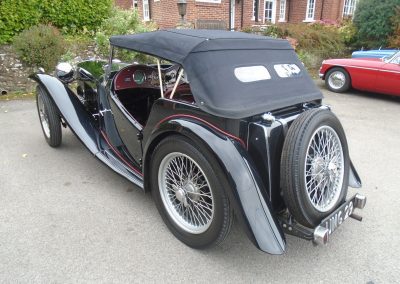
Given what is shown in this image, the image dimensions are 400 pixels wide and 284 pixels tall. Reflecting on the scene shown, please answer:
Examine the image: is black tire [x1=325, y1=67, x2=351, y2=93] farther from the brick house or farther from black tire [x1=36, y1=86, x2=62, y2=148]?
black tire [x1=36, y1=86, x2=62, y2=148]

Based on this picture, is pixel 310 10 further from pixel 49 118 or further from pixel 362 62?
pixel 49 118

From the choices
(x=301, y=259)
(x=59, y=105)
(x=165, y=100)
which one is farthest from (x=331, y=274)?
(x=59, y=105)

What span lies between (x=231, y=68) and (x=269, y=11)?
15616 millimetres

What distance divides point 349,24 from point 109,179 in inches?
497

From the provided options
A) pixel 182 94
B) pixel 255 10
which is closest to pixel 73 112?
pixel 182 94

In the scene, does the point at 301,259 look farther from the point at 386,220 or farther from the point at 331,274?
the point at 386,220

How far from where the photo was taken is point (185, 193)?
264 cm

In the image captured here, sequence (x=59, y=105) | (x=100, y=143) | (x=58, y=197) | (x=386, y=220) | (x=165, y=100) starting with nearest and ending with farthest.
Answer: (x=165, y=100), (x=386, y=220), (x=58, y=197), (x=100, y=143), (x=59, y=105)

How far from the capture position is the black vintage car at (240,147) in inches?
87.0

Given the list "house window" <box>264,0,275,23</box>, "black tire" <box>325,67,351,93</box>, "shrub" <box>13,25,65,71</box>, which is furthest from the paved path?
"house window" <box>264,0,275,23</box>

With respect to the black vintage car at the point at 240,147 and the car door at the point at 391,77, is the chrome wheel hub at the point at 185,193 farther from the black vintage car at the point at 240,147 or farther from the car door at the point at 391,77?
the car door at the point at 391,77

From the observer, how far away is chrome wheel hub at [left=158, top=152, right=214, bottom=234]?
8.26ft

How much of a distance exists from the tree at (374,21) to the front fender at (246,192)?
1168 centimetres

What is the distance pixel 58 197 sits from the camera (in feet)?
11.0
